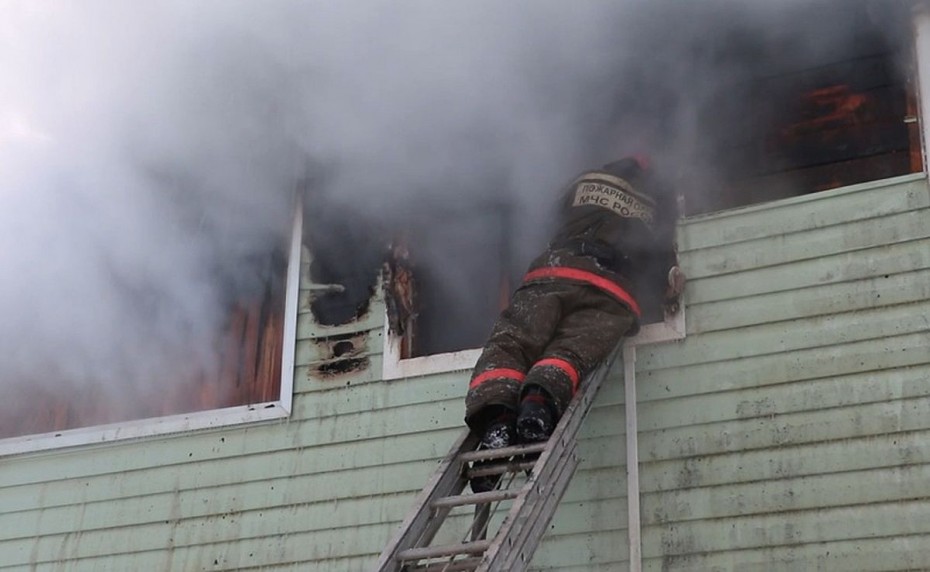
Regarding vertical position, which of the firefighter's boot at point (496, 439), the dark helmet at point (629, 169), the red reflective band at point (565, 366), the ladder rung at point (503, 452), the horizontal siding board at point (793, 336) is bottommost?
the ladder rung at point (503, 452)

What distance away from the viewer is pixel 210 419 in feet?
23.0

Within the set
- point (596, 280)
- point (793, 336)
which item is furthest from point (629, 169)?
point (793, 336)

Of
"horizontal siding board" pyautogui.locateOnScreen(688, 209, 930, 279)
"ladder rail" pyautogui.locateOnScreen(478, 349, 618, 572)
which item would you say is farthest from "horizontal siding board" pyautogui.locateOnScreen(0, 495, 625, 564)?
"horizontal siding board" pyautogui.locateOnScreen(688, 209, 930, 279)

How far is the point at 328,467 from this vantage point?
262 inches

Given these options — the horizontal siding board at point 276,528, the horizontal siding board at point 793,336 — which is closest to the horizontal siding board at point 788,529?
the horizontal siding board at point 276,528

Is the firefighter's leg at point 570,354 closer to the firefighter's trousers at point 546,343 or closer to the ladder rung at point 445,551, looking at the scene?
the firefighter's trousers at point 546,343

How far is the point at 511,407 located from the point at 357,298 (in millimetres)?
1781

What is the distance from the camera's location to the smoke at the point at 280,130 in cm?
676

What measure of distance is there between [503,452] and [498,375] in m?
0.44

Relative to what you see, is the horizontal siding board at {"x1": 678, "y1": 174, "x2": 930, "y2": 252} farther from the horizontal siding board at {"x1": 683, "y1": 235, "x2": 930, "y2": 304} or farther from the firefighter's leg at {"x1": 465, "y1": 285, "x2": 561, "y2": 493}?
the firefighter's leg at {"x1": 465, "y1": 285, "x2": 561, "y2": 493}

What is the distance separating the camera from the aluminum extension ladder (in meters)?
4.70

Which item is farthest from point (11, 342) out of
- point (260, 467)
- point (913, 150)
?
point (913, 150)

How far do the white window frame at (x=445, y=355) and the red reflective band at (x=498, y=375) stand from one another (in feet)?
2.45

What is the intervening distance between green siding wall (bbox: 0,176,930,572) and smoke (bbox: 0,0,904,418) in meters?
0.59
